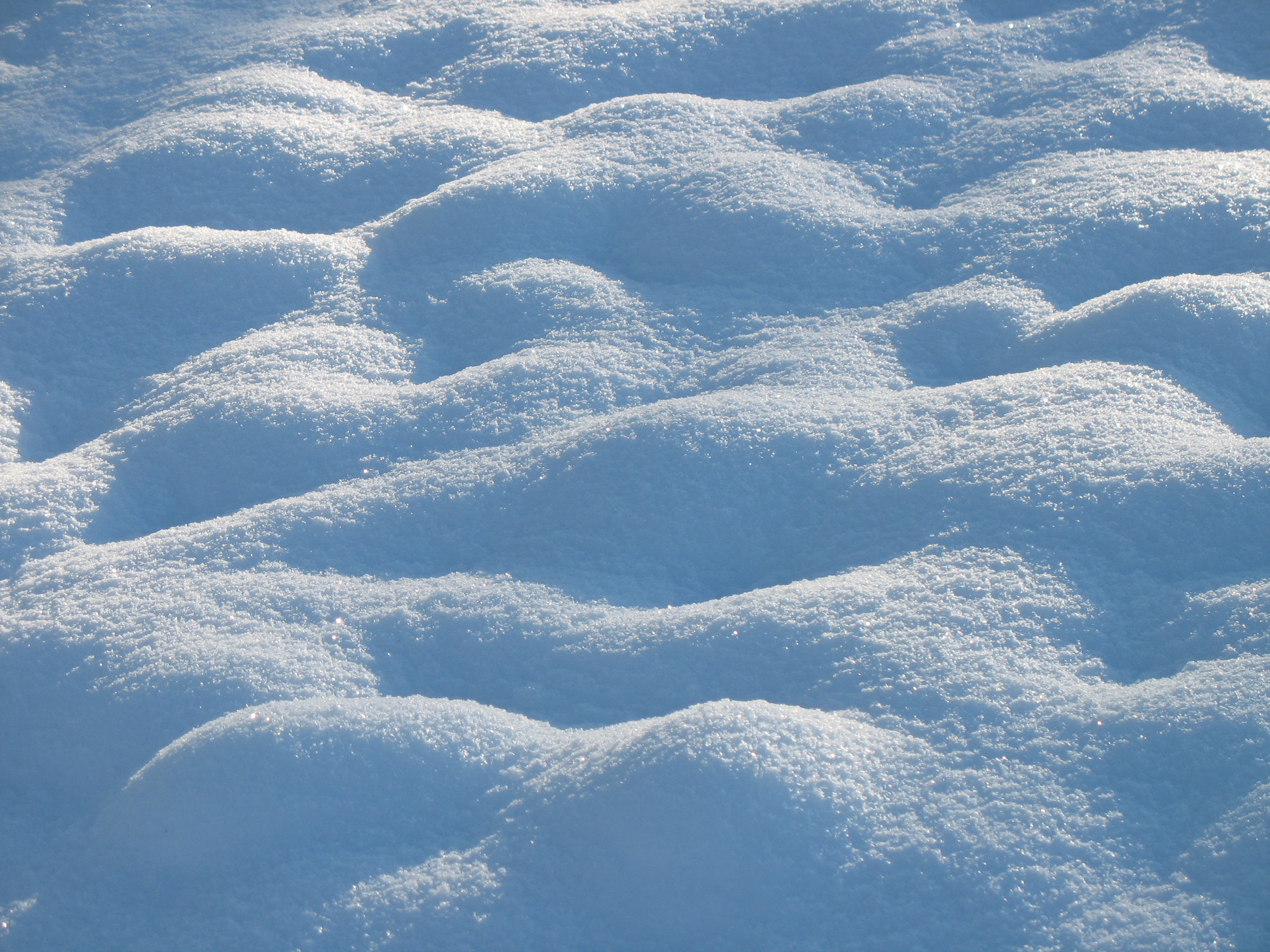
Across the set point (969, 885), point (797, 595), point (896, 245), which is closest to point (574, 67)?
point (896, 245)

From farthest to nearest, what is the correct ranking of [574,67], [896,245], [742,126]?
[574,67] → [742,126] → [896,245]

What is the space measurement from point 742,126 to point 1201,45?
1.15 meters

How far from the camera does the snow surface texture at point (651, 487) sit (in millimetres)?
1054

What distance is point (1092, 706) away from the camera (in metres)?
1.15

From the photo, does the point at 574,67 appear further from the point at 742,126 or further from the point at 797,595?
the point at 797,595

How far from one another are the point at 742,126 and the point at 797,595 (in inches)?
50.6

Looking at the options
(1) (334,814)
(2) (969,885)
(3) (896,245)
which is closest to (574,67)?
(3) (896,245)

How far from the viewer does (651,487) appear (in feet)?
4.79

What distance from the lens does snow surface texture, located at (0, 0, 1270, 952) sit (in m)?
1.05

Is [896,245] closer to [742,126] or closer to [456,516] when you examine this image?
[742,126]

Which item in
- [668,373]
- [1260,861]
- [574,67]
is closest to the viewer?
[1260,861]

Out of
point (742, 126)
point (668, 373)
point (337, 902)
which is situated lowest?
point (337, 902)

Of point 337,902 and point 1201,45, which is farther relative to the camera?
point 1201,45

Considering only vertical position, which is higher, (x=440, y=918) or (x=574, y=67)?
(x=574, y=67)
